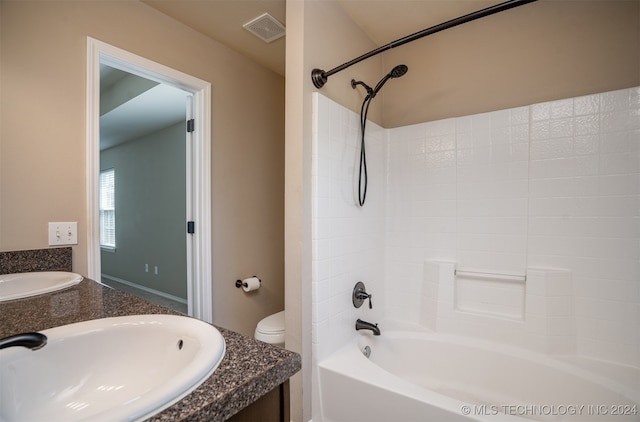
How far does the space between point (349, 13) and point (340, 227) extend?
4.42ft

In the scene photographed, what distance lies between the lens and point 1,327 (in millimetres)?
722

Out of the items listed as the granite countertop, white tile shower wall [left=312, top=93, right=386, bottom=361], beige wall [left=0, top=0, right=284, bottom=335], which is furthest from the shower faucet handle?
the granite countertop

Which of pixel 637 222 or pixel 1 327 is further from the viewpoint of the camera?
pixel 637 222

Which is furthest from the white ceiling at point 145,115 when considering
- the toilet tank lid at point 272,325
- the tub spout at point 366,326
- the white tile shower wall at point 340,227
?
the tub spout at point 366,326

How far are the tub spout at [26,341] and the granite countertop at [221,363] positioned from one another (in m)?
0.15

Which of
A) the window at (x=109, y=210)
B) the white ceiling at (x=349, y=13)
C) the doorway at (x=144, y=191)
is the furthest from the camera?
the window at (x=109, y=210)

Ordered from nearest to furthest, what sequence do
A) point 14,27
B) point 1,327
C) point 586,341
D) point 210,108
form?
1. point 1,327
2. point 14,27
3. point 586,341
4. point 210,108

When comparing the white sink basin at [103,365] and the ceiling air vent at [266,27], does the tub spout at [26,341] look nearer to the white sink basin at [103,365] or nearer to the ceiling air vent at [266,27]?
the white sink basin at [103,365]

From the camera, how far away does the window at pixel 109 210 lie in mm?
5469

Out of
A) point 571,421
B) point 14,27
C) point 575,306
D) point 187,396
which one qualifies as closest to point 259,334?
point 187,396

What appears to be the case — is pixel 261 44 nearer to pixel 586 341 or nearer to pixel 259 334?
pixel 259 334

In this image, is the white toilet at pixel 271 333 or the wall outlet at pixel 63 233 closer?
the wall outlet at pixel 63 233

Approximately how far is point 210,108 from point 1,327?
169 centimetres

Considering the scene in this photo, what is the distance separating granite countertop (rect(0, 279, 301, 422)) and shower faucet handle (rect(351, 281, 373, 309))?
1228 millimetres
